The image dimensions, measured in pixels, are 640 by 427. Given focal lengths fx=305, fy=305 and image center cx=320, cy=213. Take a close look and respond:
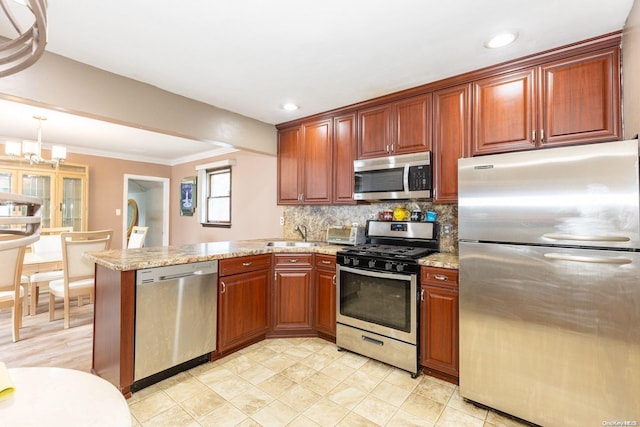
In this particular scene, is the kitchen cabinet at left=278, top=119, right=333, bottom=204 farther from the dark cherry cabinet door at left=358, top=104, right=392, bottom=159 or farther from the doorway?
the doorway

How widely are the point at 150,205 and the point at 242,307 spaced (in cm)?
575

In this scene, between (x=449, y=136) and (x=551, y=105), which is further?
(x=449, y=136)

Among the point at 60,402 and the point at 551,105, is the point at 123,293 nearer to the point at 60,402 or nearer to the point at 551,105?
the point at 60,402

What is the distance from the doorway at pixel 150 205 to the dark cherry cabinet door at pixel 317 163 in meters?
4.12

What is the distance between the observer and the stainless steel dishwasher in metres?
2.07

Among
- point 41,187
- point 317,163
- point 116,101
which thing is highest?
point 116,101

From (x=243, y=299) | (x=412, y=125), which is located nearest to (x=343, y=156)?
(x=412, y=125)

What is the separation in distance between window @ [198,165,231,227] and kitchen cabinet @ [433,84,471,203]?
348cm

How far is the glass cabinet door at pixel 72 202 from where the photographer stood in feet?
16.3

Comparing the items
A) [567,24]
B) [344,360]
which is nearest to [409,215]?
[344,360]

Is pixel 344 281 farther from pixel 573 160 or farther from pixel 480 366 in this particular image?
pixel 573 160

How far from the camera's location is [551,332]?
5.67 ft

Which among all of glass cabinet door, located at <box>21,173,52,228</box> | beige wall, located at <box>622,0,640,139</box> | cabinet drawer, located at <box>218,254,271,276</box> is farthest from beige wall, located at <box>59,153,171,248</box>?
beige wall, located at <box>622,0,640,139</box>

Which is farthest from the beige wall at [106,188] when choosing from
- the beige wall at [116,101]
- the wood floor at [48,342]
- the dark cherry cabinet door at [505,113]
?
the dark cherry cabinet door at [505,113]
